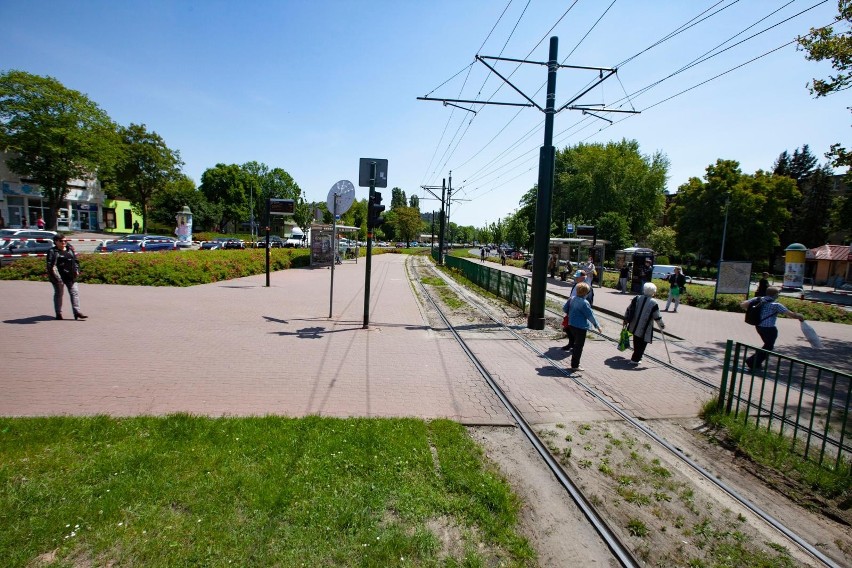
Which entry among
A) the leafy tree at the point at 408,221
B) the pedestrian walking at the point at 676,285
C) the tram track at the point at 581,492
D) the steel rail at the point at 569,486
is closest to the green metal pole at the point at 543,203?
the tram track at the point at 581,492

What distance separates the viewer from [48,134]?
40.2 meters

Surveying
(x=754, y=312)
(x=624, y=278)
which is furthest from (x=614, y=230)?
(x=754, y=312)

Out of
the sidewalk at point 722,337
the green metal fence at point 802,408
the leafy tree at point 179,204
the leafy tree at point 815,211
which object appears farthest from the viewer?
the leafy tree at point 179,204

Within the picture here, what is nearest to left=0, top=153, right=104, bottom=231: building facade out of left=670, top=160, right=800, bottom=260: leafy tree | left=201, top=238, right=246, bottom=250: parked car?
left=201, top=238, right=246, bottom=250: parked car

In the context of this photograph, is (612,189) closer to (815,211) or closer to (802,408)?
(815,211)

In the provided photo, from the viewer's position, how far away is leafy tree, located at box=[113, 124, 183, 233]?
53.3 metres

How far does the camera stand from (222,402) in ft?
16.6

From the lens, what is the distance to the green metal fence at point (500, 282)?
14.0 metres

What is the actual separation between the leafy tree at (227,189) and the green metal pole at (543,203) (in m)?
74.6

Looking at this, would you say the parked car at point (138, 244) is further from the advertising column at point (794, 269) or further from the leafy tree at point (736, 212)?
the leafy tree at point (736, 212)

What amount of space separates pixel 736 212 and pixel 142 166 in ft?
229

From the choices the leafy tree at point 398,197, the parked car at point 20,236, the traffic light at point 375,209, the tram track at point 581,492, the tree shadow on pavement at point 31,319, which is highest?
the leafy tree at point 398,197

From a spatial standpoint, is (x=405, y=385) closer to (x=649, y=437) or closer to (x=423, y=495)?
(x=423, y=495)

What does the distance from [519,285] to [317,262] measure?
59.4ft
